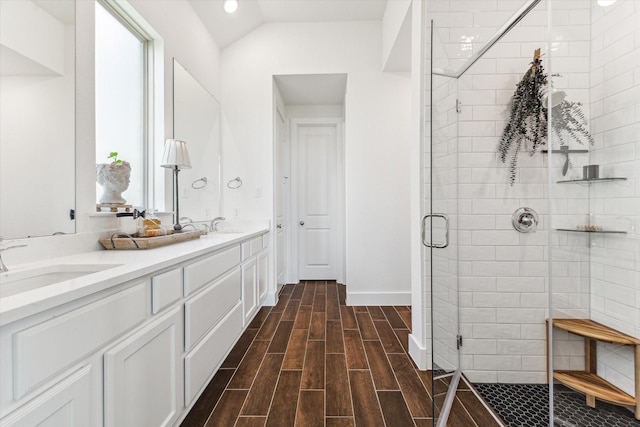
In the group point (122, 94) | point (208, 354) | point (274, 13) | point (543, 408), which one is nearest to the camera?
point (543, 408)

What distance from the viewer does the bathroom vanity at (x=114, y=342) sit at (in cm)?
65

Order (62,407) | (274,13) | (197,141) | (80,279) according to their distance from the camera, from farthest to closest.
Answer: (274,13)
(197,141)
(80,279)
(62,407)

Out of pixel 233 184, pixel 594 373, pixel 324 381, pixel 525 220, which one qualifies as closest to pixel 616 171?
pixel 525 220

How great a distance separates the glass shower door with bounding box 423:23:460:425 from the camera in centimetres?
152

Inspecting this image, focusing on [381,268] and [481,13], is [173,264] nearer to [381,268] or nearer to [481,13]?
[481,13]

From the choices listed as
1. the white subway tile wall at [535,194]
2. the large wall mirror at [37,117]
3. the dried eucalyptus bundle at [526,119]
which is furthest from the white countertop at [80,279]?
the dried eucalyptus bundle at [526,119]

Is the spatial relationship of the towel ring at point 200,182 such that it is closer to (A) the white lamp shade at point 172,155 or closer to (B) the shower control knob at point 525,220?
(A) the white lamp shade at point 172,155

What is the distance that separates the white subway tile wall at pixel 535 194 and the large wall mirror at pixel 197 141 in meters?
1.95

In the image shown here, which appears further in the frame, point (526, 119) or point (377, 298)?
point (377, 298)

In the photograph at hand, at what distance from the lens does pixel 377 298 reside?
127 inches

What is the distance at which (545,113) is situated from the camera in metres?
1.42

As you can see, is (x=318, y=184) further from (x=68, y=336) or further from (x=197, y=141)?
(x=68, y=336)

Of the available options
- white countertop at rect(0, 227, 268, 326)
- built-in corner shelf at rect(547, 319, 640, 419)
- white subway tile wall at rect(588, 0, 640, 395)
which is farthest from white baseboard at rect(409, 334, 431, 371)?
white countertop at rect(0, 227, 268, 326)

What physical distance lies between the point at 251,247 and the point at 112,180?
1.15m
